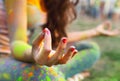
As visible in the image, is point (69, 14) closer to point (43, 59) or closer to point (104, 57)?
point (43, 59)

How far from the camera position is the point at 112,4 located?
4770 millimetres

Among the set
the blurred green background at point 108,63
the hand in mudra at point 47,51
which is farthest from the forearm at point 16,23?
the blurred green background at point 108,63

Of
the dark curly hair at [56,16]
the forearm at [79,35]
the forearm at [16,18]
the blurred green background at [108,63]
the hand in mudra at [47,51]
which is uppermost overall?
the hand in mudra at [47,51]

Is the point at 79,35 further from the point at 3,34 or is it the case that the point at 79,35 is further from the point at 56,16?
the point at 3,34

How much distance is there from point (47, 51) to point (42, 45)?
0.06m

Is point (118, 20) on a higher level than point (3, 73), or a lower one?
lower

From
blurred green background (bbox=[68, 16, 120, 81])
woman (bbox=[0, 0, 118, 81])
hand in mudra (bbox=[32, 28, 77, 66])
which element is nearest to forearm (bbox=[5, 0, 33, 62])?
woman (bbox=[0, 0, 118, 81])

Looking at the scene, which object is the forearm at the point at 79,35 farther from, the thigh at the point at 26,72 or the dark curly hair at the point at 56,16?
the thigh at the point at 26,72

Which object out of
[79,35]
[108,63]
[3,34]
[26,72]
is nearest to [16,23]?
[3,34]

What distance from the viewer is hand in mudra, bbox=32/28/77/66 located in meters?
0.75

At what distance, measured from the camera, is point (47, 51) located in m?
0.75

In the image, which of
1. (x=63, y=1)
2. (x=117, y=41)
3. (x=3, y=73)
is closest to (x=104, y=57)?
(x=117, y=41)

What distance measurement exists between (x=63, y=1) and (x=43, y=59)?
0.57 metres

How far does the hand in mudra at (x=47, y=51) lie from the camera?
0.75 meters
